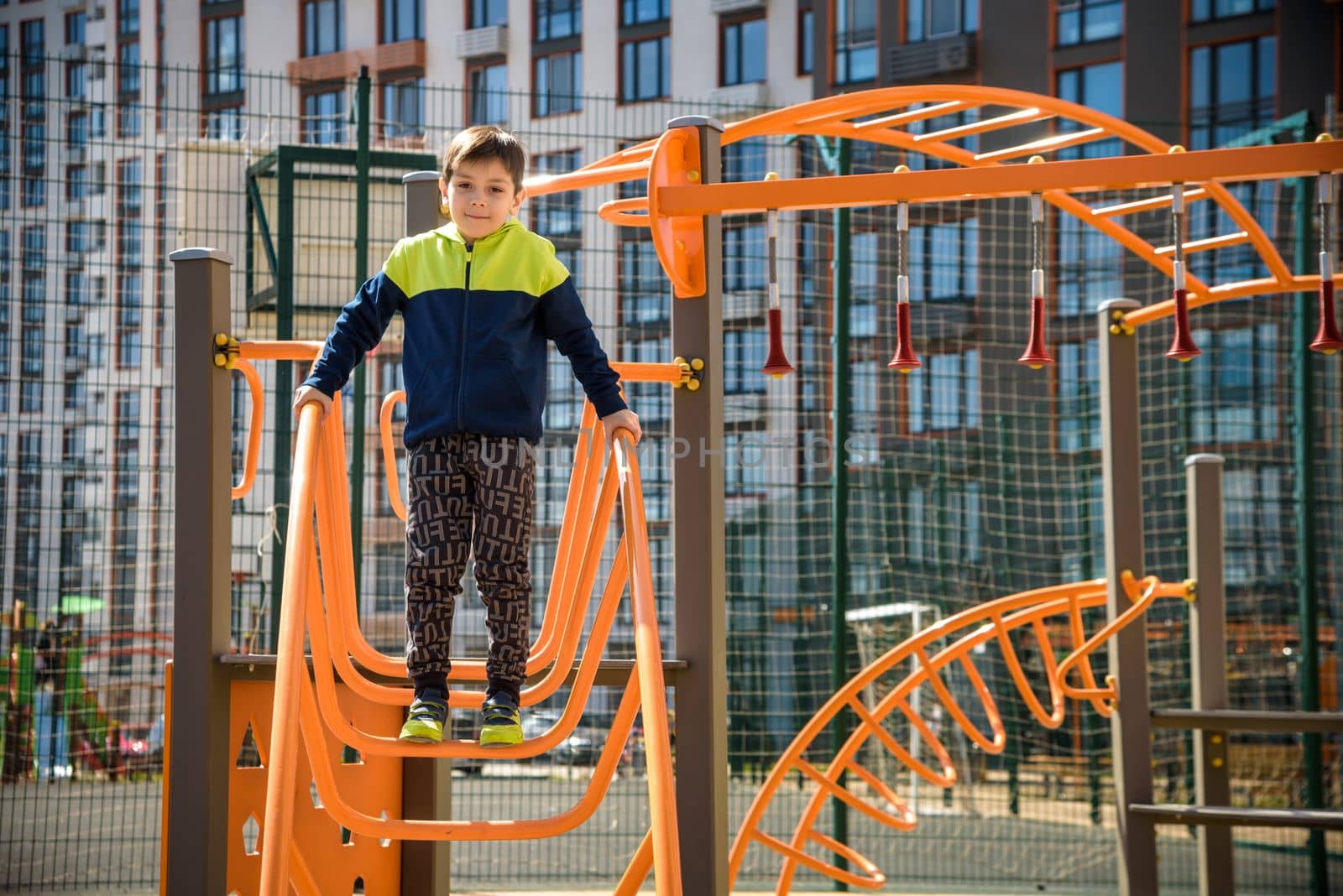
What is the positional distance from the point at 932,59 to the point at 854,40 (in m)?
1.33

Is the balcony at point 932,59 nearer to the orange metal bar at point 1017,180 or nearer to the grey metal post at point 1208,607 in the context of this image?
the grey metal post at point 1208,607

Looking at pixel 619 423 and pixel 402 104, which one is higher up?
pixel 402 104

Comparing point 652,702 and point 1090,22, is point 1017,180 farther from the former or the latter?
point 1090,22

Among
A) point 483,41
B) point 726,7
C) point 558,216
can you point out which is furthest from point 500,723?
point 483,41

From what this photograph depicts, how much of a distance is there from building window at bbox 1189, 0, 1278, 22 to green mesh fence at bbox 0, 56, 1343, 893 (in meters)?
6.08

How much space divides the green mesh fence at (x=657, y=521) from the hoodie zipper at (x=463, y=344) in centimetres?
230

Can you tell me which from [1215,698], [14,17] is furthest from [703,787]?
[14,17]

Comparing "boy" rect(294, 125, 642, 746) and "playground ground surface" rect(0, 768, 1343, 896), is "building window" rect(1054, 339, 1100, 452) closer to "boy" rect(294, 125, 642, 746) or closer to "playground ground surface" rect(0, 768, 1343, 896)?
"playground ground surface" rect(0, 768, 1343, 896)

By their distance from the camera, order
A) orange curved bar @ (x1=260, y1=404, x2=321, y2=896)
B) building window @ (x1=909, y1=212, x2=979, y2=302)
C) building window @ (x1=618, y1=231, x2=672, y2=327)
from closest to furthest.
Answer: orange curved bar @ (x1=260, y1=404, x2=321, y2=896)
building window @ (x1=618, y1=231, x2=672, y2=327)
building window @ (x1=909, y1=212, x2=979, y2=302)

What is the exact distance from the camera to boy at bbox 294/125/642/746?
2703 millimetres

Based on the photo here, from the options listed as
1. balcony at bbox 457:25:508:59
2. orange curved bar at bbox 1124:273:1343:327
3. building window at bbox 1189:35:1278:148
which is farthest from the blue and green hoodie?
balcony at bbox 457:25:508:59

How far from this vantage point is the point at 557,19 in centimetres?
2105

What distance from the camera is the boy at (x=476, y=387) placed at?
2.70 meters

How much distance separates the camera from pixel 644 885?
25.3 feet
